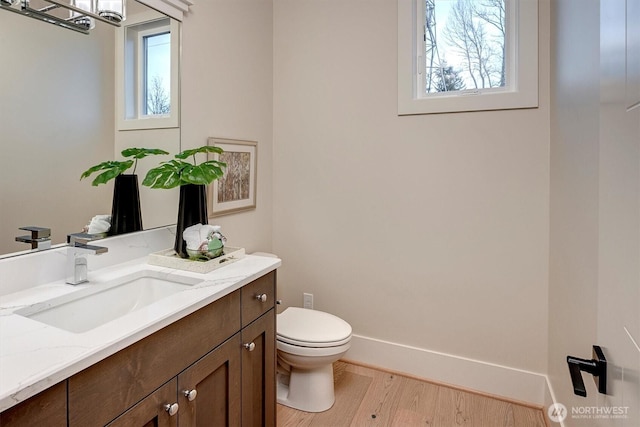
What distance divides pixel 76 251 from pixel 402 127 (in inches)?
68.9

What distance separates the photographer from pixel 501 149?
2.02 metres

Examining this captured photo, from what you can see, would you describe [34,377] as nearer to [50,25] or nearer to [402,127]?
[50,25]

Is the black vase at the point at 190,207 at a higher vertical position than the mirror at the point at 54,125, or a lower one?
lower

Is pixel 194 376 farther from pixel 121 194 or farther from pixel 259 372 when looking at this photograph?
pixel 121 194

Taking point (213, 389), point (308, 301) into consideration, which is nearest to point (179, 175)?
point (213, 389)

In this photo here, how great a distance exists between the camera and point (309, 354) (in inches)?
72.2

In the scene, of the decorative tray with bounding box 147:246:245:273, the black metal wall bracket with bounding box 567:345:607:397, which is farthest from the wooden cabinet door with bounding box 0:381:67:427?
the black metal wall bracket with bounding box 567:345:607:397

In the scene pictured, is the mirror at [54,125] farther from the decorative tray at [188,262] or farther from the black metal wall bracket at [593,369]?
the black metal wall bracket at [593,369]

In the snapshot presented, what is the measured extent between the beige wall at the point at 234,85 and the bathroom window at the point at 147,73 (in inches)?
2.7

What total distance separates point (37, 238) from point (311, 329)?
1.26 meters

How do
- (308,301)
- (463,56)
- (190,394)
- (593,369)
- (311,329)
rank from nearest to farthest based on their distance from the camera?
(593,369), (190,394), (311,329), (463,56), (308,301)

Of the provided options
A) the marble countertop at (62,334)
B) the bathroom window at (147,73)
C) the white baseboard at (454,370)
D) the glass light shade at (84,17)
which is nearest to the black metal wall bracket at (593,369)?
the marble countertop at (62,334)

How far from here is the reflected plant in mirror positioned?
147 centimetres

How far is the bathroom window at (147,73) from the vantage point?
5.15 ft
